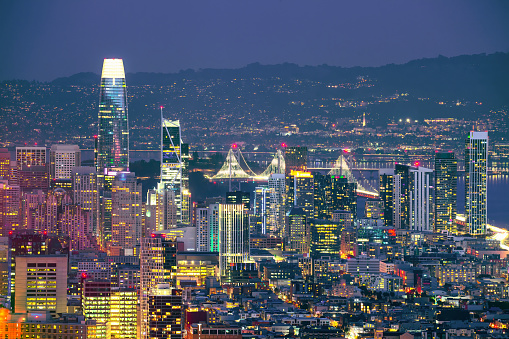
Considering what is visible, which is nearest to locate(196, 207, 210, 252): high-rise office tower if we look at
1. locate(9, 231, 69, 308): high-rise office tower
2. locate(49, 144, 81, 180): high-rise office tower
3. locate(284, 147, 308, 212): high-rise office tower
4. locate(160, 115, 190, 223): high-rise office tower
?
locate(160, 115, 190, 223): high-rise office tower

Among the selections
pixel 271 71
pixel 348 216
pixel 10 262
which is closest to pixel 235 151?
pixel 271 71

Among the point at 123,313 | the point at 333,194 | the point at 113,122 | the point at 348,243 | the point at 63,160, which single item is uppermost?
the point at 113,122

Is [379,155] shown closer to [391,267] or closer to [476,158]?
[476,158]

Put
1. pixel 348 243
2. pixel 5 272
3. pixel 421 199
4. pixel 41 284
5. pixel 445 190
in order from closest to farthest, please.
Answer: pixel 41 284
pixel 5 272
pixel 348 243
pixel 421 199
pixel 445 190

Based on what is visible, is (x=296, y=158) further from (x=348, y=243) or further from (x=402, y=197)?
(x=348, y=243)

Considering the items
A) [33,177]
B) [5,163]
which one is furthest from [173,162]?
[5,163]

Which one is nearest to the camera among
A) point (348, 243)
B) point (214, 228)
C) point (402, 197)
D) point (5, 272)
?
point (5, 272)

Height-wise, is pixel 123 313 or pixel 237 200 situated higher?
pixel 237 200

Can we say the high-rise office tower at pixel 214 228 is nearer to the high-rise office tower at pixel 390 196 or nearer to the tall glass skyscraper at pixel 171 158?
the tall glass skyscraper at pixel 171 158

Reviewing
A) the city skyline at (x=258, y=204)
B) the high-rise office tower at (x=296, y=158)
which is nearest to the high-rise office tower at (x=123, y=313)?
the city skyline at (x=258, y=204)
